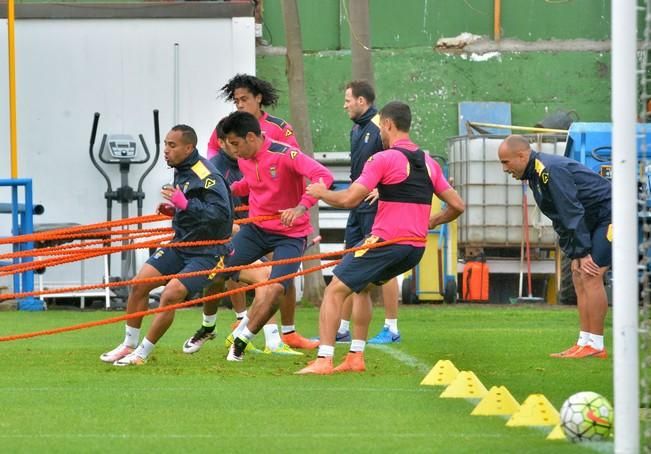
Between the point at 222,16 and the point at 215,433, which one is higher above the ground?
the point at 222,16

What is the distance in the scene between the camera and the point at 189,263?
11859 mm

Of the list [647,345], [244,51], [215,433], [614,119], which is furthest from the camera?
[244,51]

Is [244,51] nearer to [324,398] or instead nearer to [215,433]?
[324,398]

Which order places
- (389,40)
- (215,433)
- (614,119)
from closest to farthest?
(614,119)
(215,433)
(389,40)

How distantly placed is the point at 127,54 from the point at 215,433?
1400 cm

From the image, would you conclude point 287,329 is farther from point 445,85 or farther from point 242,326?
point 445,85

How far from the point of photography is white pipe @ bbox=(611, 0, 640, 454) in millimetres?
6695

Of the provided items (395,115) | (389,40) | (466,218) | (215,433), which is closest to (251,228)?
(395,115)

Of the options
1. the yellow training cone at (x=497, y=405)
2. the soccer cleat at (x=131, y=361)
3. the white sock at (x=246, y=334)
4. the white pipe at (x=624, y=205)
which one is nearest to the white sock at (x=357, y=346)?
the white sock at (x=246, y=334)

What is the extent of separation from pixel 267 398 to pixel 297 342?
12.6 ft

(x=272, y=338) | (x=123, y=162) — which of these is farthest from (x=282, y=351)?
(x=123, y=162)

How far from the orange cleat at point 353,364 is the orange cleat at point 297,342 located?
2.01m

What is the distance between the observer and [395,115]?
11.2 metres

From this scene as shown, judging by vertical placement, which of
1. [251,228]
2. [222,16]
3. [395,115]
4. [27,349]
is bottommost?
[27,349]
